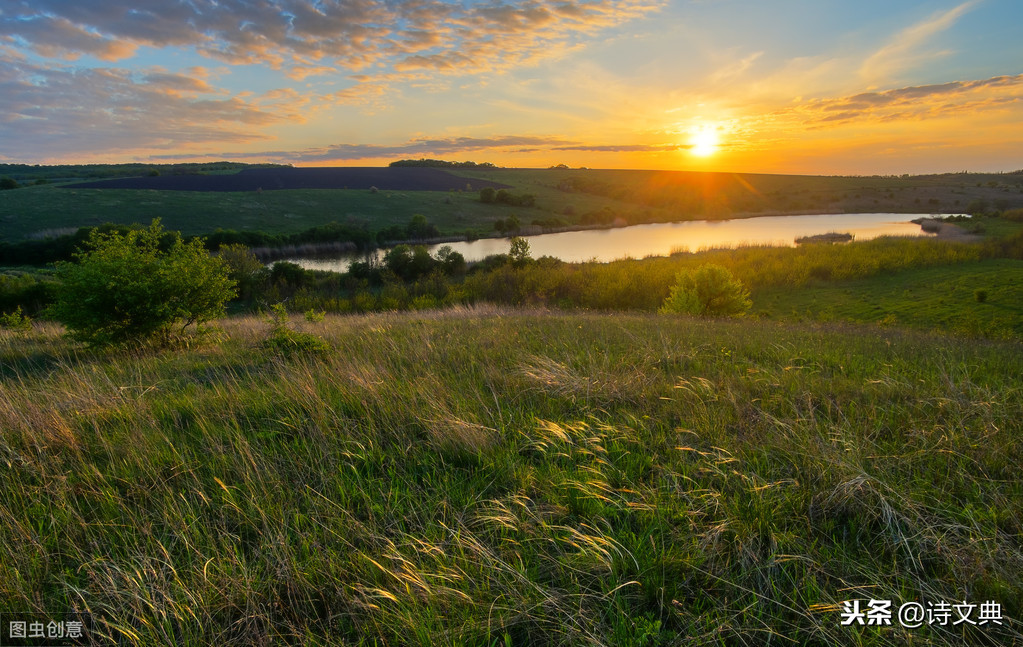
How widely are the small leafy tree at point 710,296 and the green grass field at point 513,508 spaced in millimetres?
10918

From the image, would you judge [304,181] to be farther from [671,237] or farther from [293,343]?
[293,343]

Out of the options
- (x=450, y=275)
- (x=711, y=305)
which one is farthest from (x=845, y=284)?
(x=450, y=275)

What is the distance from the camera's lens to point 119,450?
3199 mm

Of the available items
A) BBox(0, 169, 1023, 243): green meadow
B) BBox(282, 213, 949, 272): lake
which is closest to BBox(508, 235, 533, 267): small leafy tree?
Result: BBox(282, 213, 949, 272): lake

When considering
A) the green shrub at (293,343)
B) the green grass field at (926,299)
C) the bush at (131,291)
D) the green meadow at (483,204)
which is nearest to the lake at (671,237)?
the green meadow at (483,204)

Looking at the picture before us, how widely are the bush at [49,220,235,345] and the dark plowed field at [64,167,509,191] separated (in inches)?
2776

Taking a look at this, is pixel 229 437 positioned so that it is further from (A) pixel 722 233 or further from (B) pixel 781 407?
(A) pixel 722 233

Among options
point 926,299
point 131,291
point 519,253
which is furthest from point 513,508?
point 519,253

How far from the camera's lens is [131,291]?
7.28 metres

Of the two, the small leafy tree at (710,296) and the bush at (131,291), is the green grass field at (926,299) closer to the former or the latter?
the small leafy tree at (710,296)

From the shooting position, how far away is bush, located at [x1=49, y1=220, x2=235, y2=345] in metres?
7.21

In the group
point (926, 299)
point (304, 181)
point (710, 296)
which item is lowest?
point (926, 299)

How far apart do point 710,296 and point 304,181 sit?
8290 centimetres

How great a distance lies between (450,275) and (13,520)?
32.5 metres
